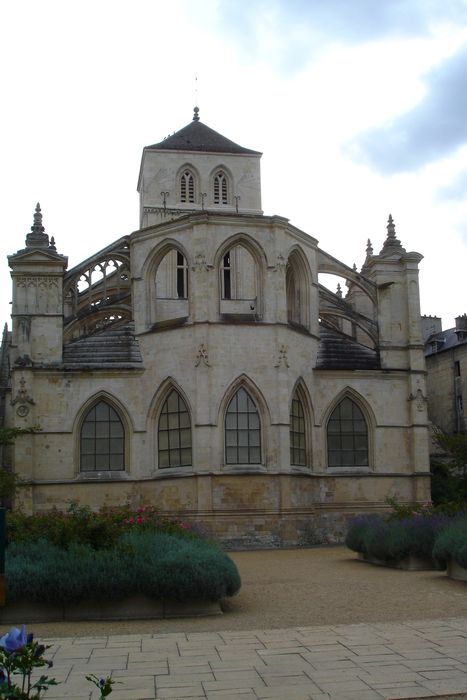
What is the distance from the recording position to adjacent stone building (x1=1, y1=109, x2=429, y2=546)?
24984mm

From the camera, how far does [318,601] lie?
12.7 meters

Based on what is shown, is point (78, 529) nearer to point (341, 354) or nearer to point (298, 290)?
point (341, 354)

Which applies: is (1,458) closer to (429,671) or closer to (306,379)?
(306,379)

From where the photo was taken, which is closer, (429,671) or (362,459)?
(429,671)

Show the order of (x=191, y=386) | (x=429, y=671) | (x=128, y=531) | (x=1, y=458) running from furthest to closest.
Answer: (x=1, y=458)
(x=191, y=386)
(x=128, y=531)
(x=429, y=671)

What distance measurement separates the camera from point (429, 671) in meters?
7.61

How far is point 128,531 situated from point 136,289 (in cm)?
1466

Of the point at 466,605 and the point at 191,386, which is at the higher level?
the point at 191,386

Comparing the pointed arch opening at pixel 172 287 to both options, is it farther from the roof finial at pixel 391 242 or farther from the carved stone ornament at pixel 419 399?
the carved stone ornament at pixel 419 399

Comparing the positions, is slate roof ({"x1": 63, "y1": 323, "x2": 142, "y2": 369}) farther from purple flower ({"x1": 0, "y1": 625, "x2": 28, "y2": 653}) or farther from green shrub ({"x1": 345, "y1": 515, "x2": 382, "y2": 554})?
purple flower ({"x1": 0, "y1": 625, "x2": 28, "y2": 653})

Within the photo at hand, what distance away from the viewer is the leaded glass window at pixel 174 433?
25.4 m

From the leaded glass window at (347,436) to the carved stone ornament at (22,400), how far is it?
29.9 ft

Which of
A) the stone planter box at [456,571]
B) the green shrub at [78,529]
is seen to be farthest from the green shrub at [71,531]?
the stone planter box at [456,571]

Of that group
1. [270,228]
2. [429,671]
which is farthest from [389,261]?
[429,671]
